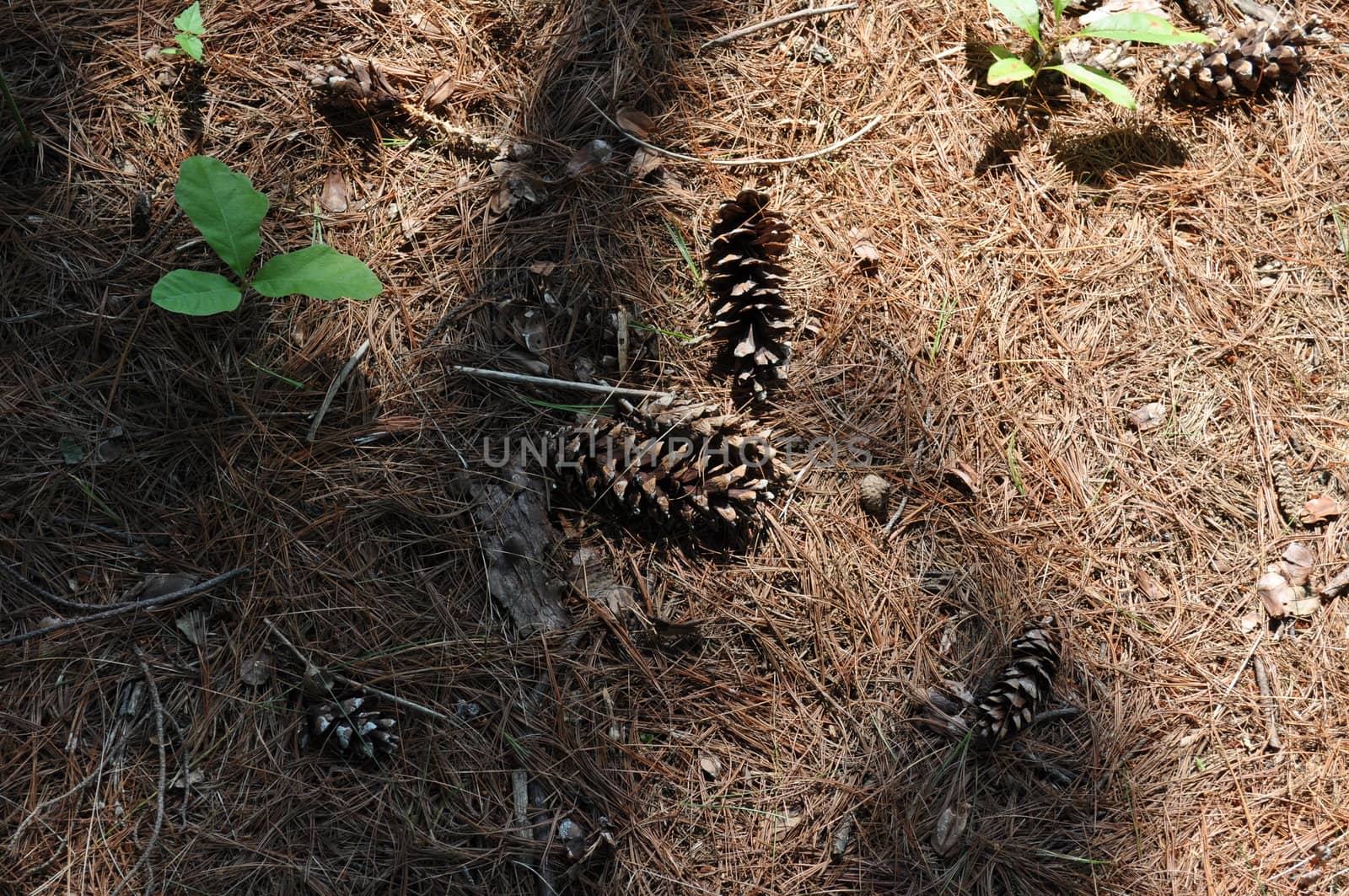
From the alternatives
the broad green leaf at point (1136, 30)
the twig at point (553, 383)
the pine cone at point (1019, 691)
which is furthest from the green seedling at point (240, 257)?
the broad green leaf at point (1136, 30)

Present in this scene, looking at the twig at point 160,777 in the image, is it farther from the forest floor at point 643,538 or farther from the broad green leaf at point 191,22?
the broad green leaf at point 191,22

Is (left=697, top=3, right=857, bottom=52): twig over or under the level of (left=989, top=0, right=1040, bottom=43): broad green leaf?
under

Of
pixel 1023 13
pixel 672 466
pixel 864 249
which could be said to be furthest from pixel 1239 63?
pixel 672 466

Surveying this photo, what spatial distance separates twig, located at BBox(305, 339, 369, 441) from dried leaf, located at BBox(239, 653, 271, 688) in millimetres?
488

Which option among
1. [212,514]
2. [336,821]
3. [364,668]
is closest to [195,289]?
[212,514]

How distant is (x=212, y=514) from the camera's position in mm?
1835

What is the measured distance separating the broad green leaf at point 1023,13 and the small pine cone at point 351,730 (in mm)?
2353

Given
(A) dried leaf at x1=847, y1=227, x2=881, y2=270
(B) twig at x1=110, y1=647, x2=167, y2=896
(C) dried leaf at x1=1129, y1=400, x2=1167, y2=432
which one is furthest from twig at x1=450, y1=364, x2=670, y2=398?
(C) dried leaf at x1=1129, y1=400, x2=1167, y2=432

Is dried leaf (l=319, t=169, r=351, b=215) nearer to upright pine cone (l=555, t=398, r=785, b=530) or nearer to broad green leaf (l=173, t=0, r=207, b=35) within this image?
broad green leaf (l=173, t=0, r=207, b=35)

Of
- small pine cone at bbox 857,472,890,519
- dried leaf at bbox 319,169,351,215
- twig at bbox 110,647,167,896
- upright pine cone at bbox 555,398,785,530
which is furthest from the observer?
dried leaf at bbox 319,169,351,215

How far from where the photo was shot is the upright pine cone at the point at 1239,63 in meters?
2.31

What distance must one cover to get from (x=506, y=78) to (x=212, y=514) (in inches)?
51.1

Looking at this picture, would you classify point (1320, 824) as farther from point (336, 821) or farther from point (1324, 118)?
point (336, 821)

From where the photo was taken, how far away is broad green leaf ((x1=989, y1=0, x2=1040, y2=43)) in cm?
225
